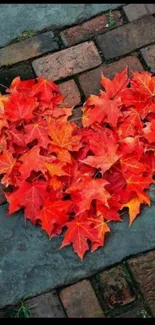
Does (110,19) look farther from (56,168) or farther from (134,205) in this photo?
(134,205)

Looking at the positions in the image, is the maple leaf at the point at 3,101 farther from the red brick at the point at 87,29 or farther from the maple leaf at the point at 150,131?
the maple leaf at the point at 150,131

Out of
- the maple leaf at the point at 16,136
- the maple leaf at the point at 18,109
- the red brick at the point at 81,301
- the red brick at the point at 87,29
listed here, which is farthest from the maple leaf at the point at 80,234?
the red brick at the point at 87,29

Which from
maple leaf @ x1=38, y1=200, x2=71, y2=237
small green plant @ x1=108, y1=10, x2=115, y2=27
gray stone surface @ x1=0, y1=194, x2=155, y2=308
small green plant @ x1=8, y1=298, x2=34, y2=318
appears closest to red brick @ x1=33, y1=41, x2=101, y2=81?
small green plant @ x1=108, y1=10, x2=115, y2=27

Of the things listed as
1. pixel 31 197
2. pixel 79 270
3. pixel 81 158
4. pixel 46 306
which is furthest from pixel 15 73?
pixel 46 306

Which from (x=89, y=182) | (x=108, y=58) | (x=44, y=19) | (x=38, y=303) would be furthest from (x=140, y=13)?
(x=38, y=303)

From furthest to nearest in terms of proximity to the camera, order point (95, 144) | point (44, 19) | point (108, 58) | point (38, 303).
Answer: point (44, 19)
point (108, 58)
point (95, 144)
point (38, 303)

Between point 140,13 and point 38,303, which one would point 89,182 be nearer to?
point 38,303
